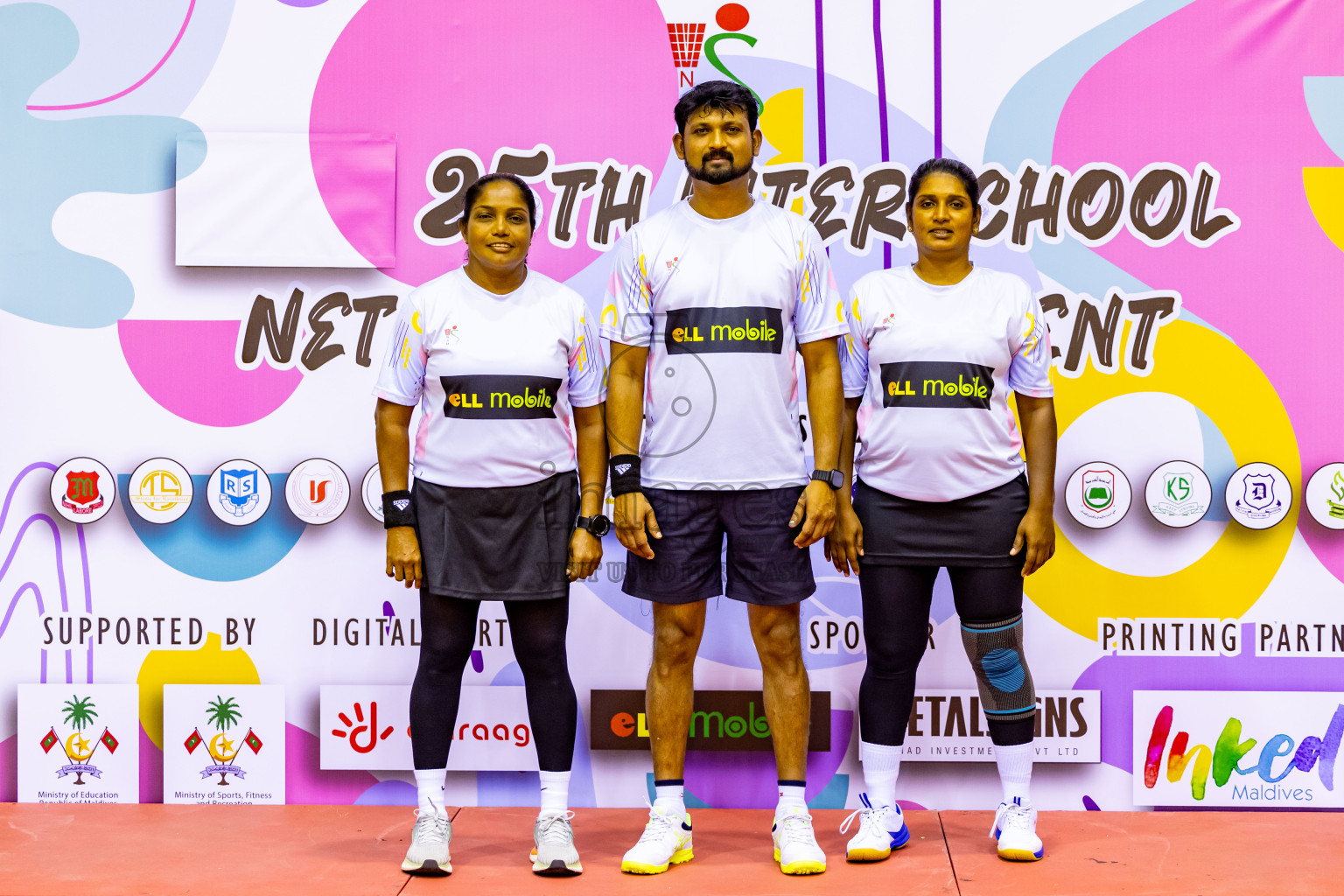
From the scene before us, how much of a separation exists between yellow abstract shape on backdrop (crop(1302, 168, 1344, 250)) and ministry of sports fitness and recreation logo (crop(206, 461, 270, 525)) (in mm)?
2932

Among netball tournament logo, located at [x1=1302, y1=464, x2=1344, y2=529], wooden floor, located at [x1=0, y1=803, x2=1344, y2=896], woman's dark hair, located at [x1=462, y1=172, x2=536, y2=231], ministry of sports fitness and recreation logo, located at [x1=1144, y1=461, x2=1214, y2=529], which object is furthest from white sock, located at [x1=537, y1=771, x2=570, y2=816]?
netball tournament logo, located at [x1=1302, y1=464, x2=1344, y2=529]

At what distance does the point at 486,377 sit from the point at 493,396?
0.04 meters

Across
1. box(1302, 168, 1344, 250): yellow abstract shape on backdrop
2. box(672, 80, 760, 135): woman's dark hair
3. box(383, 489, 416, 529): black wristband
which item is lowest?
box(383, 489, 416, 529): black wristband

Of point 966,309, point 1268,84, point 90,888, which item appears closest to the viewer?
point 90,888

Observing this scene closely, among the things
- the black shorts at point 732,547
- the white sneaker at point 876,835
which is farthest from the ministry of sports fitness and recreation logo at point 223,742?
the white sneaker at point 876,835

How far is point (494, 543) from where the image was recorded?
2.56 metres

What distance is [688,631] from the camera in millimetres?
2666

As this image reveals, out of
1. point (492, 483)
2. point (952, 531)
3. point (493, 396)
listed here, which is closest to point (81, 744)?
point (492, 483)

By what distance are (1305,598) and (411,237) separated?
2.61 metres

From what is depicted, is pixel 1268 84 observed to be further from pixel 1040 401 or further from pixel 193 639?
pixel 193 639

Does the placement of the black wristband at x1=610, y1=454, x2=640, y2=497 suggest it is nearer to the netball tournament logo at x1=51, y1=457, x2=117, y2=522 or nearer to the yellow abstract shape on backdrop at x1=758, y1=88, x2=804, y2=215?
the yellow abstract shape on backdrop at x1=758, y1=88, x2=804, y2=215

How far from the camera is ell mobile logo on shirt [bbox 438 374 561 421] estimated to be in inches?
101

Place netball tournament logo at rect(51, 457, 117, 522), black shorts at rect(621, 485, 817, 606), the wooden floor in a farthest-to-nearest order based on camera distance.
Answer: netball tournament logo at rect(51, 457, 117, 522)
black shorts at rect(621, 485, 817, 606)
the wooden floor

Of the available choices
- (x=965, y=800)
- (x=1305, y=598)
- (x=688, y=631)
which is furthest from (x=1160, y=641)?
(x=688, y=631)
